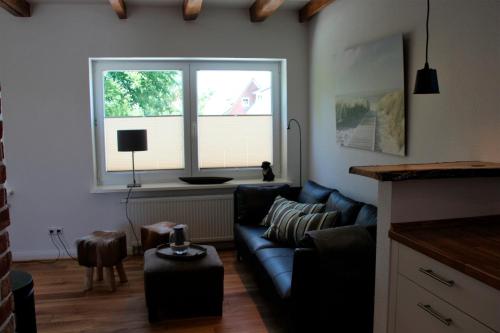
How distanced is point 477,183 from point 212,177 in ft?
10.00

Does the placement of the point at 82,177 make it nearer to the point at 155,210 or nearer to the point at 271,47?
the point at 155,210

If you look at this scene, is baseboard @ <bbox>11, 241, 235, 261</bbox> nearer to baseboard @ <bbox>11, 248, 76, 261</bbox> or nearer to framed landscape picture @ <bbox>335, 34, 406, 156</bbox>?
baseboard @ <bbox>11, 248, 76, 261</bbox>

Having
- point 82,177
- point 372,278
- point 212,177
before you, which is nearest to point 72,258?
point 82,177

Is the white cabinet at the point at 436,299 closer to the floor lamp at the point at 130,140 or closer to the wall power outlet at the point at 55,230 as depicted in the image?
the floor lamp at the point at 130,140

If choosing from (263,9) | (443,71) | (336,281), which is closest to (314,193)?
(336,281)

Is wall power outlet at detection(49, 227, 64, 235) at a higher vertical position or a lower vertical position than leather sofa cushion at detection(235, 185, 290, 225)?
lower

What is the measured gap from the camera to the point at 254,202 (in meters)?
4.05

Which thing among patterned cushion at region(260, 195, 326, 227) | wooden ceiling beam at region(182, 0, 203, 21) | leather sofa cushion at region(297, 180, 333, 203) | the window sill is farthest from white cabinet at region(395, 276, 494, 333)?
wooden ceiling beam at region(182, 0, 203, 21)

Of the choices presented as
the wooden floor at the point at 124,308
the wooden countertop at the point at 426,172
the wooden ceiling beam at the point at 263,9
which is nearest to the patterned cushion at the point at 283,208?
the wooden floor at the point at 124,308

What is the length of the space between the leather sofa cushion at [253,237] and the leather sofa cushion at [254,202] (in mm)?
119

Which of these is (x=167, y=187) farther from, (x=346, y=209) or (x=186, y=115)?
(x=346, y=209)

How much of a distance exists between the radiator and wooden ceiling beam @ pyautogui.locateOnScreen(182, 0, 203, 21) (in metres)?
1.82

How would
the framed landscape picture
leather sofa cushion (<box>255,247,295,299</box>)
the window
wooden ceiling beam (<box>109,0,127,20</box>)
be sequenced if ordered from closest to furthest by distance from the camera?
leather sofa cushion (<box>255,247,295,299</box>) < the framed landscape picture < wooden ceiling beam (<box>109,0,127,20</box>) < the window

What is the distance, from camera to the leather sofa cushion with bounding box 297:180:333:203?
12.0ft
